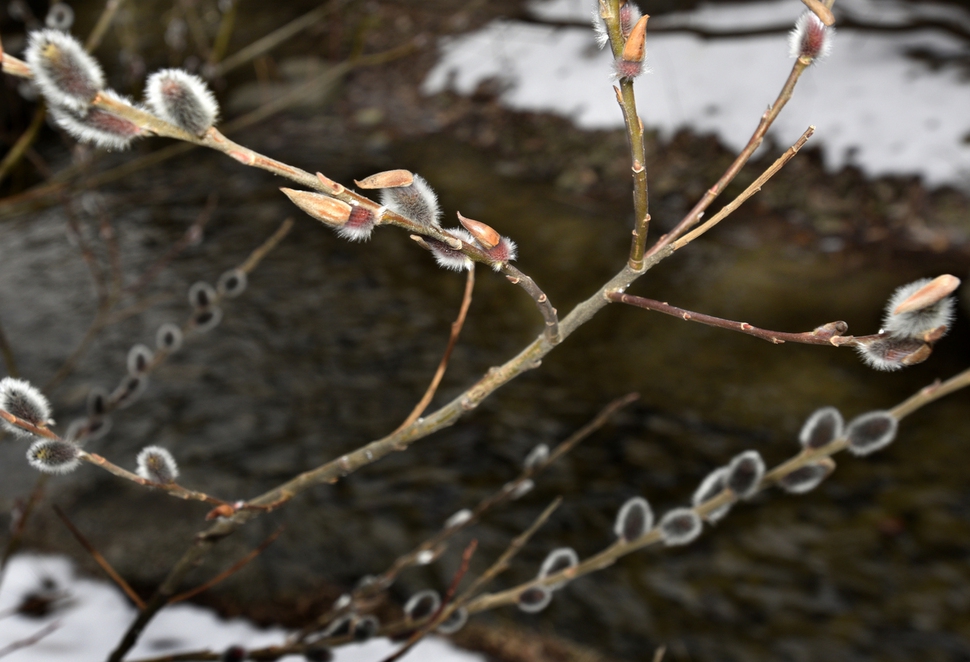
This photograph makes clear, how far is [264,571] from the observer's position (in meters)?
3.05

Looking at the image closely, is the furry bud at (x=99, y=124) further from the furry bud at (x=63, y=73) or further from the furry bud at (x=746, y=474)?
the furry bud at (x=746, y=474)

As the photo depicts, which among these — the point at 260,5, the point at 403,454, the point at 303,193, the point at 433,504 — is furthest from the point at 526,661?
the point at 260,5

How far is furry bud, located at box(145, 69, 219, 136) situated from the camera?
681mm

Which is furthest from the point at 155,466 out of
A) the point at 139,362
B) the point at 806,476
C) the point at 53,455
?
the point at 806,476

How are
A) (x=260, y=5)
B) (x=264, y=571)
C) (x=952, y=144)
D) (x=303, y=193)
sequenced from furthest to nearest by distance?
(x=260, y=5) < (x=952, y=144) < (x=264, y=571) < (x=303, y=193)

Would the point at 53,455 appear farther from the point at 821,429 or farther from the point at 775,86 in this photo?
the point at 775,86

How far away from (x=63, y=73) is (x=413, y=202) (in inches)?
14.1

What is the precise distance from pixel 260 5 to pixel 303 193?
11.5m

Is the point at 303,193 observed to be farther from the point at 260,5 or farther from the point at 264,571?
the point at 260,5

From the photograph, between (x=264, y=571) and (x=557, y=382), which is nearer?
(x=264, y=571)

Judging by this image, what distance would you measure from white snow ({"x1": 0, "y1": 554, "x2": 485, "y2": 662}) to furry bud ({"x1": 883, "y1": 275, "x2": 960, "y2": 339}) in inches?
73.1

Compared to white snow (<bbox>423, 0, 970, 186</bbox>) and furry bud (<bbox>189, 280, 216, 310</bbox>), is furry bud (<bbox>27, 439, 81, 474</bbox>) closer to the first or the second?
furry bud (<bbox>189, 280, 216, 310</bbox>)

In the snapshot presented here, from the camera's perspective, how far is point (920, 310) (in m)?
0.68

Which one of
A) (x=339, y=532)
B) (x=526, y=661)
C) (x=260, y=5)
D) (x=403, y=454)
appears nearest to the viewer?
(x=526, y=661)
